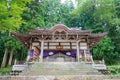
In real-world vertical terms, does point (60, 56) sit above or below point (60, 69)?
above

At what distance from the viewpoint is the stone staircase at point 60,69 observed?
11625mm

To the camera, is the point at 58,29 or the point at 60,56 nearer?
the point at 58,29

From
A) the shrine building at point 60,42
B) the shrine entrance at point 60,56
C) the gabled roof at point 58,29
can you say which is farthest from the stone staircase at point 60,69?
the shrine entrance at point 60,56

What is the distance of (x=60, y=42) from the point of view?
19.6 m

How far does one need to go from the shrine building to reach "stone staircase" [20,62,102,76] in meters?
3.19

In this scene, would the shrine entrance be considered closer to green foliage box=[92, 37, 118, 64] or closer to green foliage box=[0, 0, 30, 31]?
green foliage box=[92, 37, 118, 64]

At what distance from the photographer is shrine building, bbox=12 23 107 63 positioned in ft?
58.2

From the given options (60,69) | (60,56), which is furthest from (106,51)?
(60,69)

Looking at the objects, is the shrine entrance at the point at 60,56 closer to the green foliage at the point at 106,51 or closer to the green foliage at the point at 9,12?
the green foliage at the point at 106,51

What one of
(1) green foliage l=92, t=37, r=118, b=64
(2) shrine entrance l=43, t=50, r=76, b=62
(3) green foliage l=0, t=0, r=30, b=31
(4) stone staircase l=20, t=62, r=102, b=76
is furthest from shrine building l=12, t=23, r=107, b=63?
(3) green foliage l=0, t=0, r=30, b=31

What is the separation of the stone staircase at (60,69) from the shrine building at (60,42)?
3192mm

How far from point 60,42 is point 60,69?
293 inches

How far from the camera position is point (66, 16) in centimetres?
3391

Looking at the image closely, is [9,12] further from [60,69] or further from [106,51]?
[106,51]
